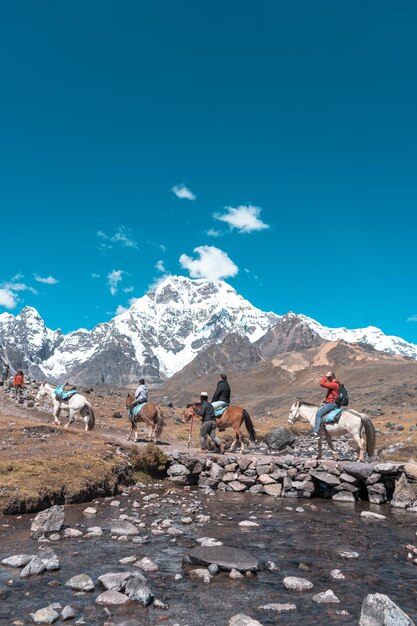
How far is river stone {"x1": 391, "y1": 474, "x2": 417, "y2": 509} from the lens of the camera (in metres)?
19.9

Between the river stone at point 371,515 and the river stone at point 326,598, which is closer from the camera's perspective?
the river stone at point 326,598

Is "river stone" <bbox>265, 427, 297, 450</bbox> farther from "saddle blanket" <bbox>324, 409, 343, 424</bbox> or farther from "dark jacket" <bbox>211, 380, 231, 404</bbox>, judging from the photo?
"saddle blanket" <bbox>324, 409, 343, 424</bbox>

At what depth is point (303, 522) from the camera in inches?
651

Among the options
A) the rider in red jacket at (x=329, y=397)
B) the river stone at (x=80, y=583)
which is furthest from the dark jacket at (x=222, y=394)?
the river stone at (x=80, y=583)

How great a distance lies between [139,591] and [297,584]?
338 cm

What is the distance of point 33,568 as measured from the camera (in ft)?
33.9

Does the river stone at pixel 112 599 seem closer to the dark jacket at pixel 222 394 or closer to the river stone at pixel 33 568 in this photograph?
the river stone at pixel 33 568

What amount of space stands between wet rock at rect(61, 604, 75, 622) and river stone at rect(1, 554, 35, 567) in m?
2.95

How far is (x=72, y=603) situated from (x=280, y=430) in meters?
33.9

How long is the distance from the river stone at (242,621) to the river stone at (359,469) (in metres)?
14.7

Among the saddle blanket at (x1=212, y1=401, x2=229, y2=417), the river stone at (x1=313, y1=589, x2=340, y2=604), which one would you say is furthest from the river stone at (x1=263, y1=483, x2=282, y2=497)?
the river stone at (x1=313, y1=589, x2=340, y2=604)

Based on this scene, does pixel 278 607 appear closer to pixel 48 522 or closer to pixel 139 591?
pixel 139 591

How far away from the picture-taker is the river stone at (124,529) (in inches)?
548

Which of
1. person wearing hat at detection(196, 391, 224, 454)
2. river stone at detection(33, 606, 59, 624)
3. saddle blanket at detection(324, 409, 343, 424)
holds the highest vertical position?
saddle blanket at detection(324, 409, 343, 424)
